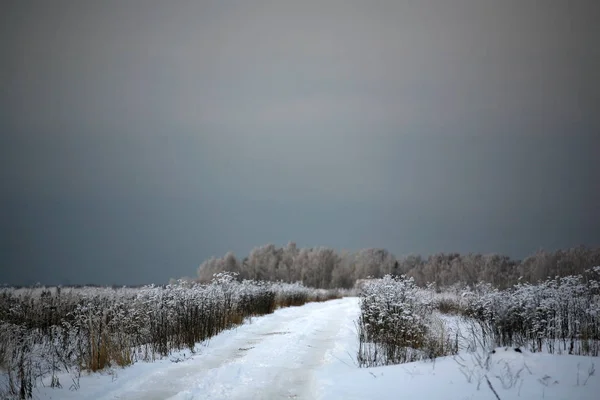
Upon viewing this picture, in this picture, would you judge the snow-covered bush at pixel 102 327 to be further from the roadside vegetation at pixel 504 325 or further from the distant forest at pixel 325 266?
the distant forest at pixel 325 266

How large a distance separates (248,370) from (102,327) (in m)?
3.46

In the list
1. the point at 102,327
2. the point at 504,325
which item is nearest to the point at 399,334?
the point at 504,325

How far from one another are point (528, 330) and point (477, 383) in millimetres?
5821

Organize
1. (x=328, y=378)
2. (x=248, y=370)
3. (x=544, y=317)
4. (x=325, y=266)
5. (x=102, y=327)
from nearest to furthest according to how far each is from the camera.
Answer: (x=328, y=378) < (x=248, y=370) < (x=102, y=327) < (x=544, y=317) < (x=325, y=266)

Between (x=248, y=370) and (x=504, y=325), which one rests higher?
(x=504, y=325)

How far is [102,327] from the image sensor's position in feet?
32.3

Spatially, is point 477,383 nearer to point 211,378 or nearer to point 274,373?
point 274,373

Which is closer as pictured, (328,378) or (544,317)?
(328,378)

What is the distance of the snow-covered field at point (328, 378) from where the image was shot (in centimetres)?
642

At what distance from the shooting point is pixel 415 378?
7.46 m

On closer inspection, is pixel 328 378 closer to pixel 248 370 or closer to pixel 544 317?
pixel 248 370

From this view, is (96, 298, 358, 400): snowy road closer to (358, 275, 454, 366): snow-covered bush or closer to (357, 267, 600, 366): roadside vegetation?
(358, 275, 454, 366): snow-covered bush

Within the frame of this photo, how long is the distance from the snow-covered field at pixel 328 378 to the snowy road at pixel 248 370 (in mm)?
18

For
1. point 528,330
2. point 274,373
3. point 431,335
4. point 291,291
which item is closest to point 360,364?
point 274,373
